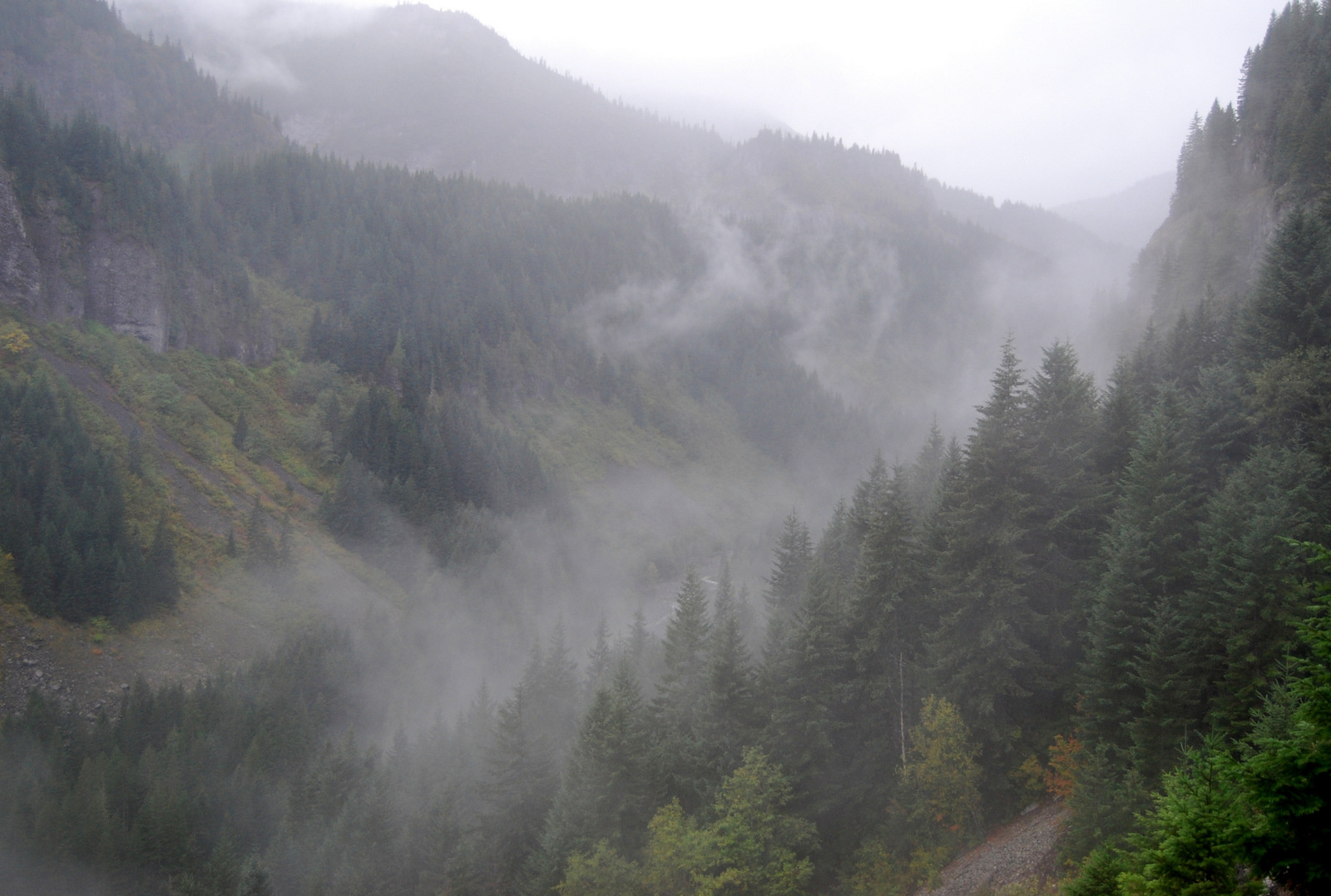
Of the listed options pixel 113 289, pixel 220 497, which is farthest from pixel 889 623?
pixel 113 289

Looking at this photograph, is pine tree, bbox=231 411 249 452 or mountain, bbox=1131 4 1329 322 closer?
mountain, bbox=1131 4 1329 322

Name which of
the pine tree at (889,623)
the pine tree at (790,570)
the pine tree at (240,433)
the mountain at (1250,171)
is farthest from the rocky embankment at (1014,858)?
the pine tree at (240,433)

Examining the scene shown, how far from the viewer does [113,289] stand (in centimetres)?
8806

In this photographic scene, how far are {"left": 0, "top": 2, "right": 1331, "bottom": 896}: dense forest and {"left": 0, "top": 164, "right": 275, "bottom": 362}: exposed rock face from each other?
136 inches

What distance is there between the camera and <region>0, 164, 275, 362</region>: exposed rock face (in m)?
80.5

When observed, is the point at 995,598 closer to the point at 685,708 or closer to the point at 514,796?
the point at 685,708

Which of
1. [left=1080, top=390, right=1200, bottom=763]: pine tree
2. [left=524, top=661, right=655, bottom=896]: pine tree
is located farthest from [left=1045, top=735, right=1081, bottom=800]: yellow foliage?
[left=524, top=661, right=655, bottom=896]: pine tree

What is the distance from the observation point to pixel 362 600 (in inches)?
3150

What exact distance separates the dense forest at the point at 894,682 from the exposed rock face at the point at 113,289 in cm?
346

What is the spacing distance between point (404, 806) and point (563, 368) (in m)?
110

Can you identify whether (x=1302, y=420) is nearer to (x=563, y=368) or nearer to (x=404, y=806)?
(x=404, y=806)

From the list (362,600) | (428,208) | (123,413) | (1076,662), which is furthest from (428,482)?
(1076,662)

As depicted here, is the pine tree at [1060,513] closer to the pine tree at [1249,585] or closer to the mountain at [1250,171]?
the pine tree at [1249,585]

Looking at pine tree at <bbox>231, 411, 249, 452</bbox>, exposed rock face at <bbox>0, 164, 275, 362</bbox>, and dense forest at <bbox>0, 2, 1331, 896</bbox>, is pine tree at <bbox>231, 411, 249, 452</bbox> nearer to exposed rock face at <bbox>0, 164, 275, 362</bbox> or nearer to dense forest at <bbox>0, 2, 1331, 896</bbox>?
dense forest at <bbox>0, 2, 1331, 896</bbox>
